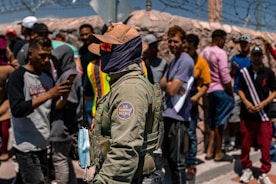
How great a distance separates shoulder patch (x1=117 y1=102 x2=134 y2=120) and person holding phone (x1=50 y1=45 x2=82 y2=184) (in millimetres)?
1528

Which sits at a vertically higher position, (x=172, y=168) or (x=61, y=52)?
(x=61, y=52)

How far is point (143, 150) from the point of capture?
159 centimetres

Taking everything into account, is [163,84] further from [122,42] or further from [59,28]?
[59,28]

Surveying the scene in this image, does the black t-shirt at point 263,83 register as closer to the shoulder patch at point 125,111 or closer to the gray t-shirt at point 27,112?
the gray t-shirt at point 27,112

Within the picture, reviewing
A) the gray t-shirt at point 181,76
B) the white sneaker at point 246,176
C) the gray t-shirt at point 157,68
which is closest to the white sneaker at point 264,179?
the white sneaker at point 246,176

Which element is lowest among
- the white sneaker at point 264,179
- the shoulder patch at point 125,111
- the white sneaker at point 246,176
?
the white sneaker at point 246,176

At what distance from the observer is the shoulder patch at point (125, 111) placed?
4.59ft

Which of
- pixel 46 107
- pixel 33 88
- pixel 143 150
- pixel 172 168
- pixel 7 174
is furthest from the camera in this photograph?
pixel 7 174

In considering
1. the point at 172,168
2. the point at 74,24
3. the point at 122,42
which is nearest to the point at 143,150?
the point at 122,42

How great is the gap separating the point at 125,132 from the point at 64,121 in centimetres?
179

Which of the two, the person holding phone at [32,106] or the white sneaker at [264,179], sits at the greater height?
the person holding phone at [32,106]

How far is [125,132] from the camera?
1.39 meters

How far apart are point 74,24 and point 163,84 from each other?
2.93m

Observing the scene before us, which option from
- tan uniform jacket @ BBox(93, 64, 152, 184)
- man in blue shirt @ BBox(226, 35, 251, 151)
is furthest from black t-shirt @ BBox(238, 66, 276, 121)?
tan uniform jacket @ BBox(93, 64, 152, 184)
